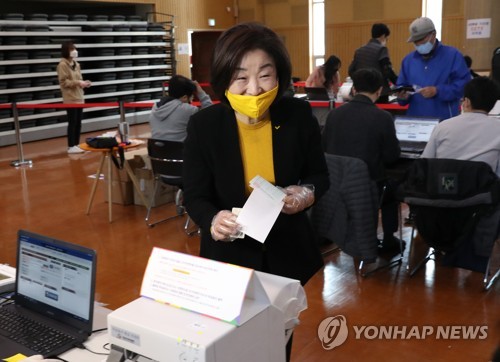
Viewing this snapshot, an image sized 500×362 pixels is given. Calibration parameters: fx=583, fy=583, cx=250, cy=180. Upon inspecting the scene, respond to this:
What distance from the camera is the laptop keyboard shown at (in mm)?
1721

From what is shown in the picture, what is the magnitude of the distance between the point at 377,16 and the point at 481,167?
11135 millimetres

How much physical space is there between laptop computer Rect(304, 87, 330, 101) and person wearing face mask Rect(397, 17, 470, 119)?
268 centimetres

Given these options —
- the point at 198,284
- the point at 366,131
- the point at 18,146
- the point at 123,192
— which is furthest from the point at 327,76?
the point at 198,284

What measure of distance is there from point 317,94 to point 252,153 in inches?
236

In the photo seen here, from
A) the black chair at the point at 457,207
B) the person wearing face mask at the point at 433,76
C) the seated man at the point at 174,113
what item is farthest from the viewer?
the seated man at the point at 174,113

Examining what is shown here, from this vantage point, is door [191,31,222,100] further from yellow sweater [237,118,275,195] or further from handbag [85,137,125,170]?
yellow sweater [237,118,275,195]

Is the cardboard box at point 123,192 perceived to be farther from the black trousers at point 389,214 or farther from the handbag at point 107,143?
the black trousers at point 389,214

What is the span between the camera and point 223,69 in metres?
1.69

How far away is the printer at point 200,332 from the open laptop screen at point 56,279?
0.57 metres

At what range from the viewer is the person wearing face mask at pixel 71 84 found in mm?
8906

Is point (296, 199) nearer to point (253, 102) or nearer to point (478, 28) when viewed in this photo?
point (253, 102)

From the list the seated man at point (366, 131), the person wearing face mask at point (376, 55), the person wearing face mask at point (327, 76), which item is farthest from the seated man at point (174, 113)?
the person wearing face mask at point (376, 55)

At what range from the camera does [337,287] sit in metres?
3.90

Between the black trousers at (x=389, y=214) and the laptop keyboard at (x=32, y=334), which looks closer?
the laptop keyboard at (x=32, y=334)
